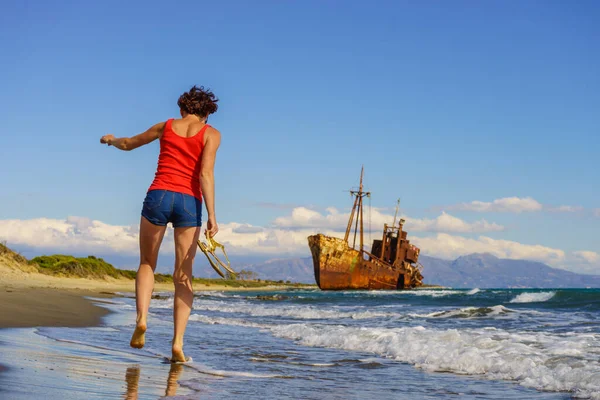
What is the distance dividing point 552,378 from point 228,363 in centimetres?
273

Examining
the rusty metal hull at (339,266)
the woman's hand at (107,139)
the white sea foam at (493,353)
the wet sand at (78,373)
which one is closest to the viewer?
the wet sand at (78,373)

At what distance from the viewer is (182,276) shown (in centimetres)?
473

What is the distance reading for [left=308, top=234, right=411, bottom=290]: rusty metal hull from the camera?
50625 millimetres

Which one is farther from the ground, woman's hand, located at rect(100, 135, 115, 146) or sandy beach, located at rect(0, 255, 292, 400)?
woman's hand, located at rect(100, 135, 115, 146)

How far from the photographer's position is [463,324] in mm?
12961

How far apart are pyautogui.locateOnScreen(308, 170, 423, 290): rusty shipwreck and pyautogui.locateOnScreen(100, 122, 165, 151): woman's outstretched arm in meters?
45.2

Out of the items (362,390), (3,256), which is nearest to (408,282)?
(3,256)

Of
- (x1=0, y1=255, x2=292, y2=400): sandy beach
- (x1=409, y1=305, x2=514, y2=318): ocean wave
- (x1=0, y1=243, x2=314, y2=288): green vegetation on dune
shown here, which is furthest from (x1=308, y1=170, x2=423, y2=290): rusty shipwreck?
(x1=0, y1=255, x2=292, y2=400): sandy beach

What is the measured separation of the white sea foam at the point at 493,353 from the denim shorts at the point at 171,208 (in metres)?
2.96

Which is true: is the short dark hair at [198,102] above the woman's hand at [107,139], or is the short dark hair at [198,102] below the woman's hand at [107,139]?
above

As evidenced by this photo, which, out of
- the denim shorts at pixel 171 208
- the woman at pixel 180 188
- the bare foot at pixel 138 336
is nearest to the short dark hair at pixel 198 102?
the woman at pixel 180 188

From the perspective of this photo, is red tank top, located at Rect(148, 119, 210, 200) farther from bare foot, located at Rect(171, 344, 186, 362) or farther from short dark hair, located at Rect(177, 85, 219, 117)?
bare foot, located at Rect(171, 344, 186, 362)

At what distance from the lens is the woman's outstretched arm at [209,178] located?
4.47m

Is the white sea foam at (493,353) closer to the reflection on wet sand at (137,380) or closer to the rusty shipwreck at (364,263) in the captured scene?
the reflection on wet sand at (137,380)
